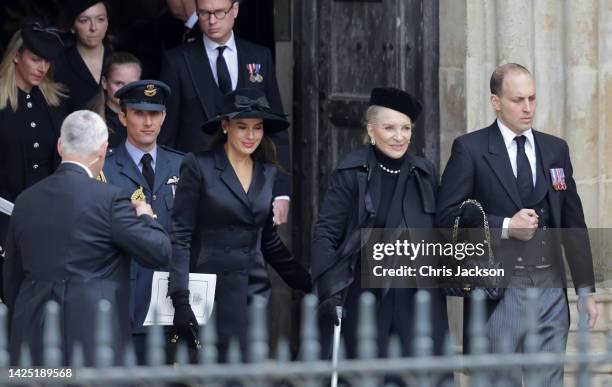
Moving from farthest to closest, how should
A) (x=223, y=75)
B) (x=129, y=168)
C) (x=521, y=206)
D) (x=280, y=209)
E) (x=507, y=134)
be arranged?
(x=223, y=75)
(x=280, y=209)
(x=129, y=168)
(x=507, y=134)
(x=521, y=206)

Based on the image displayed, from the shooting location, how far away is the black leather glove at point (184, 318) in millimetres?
8594

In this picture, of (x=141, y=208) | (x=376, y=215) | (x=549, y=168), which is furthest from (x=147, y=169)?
(x=549, y=168)

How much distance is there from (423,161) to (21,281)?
2133 mm

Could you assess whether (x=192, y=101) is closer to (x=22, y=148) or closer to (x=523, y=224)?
(x=22, y=148)

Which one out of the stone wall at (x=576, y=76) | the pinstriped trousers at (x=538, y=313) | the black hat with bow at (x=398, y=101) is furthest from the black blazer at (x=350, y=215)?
the stone wall at (x=576, y=76)

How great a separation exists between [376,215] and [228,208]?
2.26 feet

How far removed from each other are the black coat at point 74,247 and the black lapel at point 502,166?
182cm

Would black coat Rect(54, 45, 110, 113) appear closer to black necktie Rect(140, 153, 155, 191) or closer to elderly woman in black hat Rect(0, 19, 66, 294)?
elderly woman in black hat Rect(0, 19, 66, 294)

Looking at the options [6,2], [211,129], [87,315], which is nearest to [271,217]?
[211,129]

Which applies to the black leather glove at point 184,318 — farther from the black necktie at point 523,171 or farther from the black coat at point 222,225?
the black necktie at point 523,171

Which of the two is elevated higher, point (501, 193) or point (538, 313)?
point (501, 193)

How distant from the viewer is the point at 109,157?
9055 mm

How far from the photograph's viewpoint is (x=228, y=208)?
8.83 meters

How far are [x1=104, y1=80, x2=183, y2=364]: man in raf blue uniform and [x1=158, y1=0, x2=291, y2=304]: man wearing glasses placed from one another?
72cm
